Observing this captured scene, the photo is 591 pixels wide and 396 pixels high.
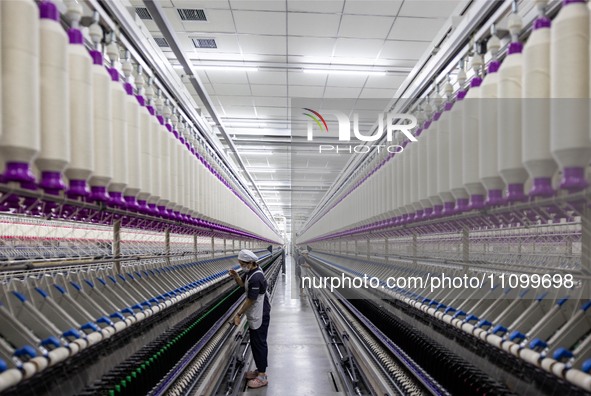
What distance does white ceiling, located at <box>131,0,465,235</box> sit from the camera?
6871mm

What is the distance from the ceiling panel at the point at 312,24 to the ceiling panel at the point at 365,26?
137mm

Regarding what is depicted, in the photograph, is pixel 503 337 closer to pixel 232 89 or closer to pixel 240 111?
pixel 232 89

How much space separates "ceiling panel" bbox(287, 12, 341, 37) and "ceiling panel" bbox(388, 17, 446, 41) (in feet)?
3.11

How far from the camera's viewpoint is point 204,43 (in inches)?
318

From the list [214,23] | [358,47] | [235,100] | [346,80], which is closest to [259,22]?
[214,23]

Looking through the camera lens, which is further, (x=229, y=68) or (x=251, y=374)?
(x=229, y=68)

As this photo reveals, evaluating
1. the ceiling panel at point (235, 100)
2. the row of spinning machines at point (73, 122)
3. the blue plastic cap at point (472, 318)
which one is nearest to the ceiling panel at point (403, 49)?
the ceiling panel at point (235, 100)

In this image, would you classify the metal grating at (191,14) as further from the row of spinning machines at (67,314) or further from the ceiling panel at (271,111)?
the ceiling panel at (271,111)

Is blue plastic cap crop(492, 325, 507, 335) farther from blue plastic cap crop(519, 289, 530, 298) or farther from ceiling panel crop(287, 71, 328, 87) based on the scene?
ceiling panel crop(287, 71, 328, 87)

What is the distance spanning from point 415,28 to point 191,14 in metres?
3.43

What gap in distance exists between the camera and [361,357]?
5.19 metres

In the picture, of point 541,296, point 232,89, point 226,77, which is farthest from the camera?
point 232,89

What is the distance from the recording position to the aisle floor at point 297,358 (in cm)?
610

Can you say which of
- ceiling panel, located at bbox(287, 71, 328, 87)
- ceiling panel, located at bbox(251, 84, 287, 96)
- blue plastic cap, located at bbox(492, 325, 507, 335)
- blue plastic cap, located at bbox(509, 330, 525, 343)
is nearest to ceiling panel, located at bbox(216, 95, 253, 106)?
ceiling panel, located at bbox(251, 84, 287, 96)
